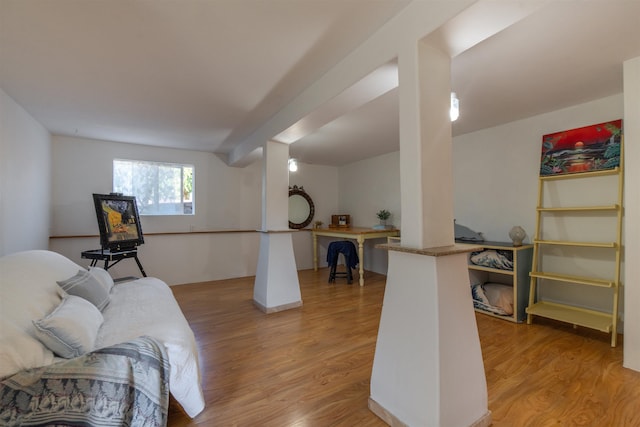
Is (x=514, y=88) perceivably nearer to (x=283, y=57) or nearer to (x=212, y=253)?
(x=283, y=57)

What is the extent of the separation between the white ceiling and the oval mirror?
2.44 m

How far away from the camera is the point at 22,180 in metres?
2.73

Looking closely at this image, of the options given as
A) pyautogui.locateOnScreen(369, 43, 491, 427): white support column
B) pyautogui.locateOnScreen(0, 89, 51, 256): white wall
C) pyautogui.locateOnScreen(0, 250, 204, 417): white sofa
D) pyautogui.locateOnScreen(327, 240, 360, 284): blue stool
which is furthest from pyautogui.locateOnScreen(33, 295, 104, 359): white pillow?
pyautogui.locateOnScreen(327, 240, 360, 284): blue stool

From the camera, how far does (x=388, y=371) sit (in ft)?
4.82

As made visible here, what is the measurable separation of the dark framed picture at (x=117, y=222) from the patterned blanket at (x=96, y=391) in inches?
96.0

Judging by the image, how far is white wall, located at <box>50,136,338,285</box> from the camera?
3811 millimetres

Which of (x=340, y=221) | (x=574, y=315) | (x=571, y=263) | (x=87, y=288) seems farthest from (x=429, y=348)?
(x=340, y=221)

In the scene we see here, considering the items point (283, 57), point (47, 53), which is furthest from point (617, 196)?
point (47, 53)

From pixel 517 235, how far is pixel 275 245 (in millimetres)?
2613

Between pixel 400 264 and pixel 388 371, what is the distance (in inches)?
22.2

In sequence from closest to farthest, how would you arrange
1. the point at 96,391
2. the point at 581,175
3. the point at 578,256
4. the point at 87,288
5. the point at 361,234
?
the point at 96,391 → the point at 87,288 → the point at 581,175 → the point at 578,256 → the point at 361,234

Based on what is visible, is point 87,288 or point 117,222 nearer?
point 87,288

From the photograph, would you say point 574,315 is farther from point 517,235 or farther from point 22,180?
point 22,180

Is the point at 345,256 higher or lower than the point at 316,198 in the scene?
lower
